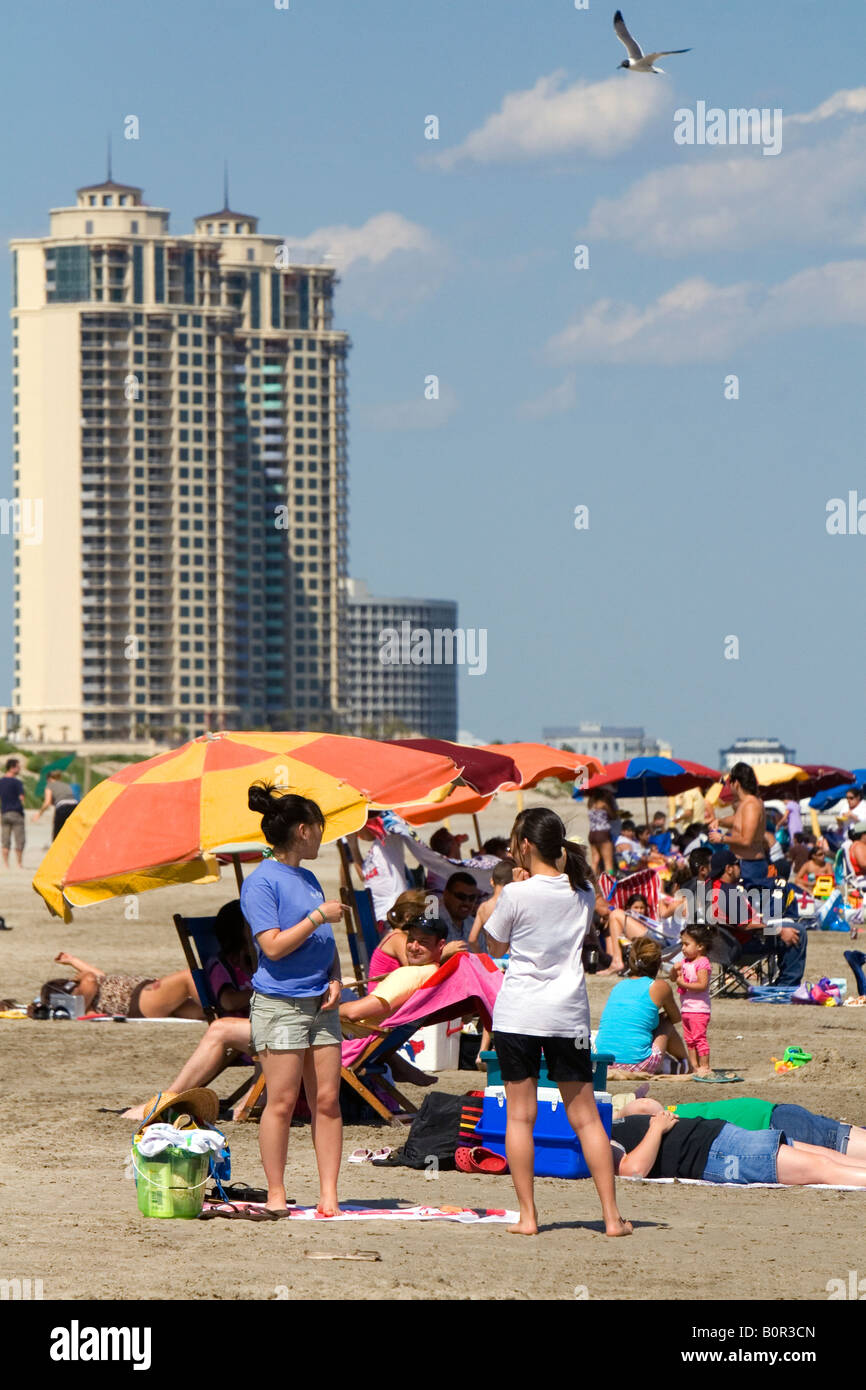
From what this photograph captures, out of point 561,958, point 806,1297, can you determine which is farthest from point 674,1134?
point 806,1297

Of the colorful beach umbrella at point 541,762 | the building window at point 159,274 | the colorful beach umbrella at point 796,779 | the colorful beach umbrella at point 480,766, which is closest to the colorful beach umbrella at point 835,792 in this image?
the colorful beach umbrella at point 796,779

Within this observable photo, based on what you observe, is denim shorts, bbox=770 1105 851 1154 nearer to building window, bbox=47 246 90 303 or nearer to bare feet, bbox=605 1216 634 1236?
bare feet, bbox=605 1216 634 1236

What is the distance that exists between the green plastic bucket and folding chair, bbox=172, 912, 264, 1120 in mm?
2282

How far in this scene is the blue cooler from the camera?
8.02m

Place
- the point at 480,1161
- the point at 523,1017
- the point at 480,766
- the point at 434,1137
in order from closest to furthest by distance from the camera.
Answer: the point at 523,1017 → the point at 480,1161 → the point at 434,1137 → the point at 480,766

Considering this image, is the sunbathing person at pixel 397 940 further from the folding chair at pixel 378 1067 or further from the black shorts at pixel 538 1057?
the black shorts at pixel 538 1057

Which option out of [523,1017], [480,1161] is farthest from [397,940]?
[523,1017]

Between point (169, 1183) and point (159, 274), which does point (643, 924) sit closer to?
point (169, 1183)

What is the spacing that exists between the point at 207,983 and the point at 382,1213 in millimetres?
2888

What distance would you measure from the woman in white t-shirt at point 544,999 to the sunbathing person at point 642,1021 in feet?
12.6

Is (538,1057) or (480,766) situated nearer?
(538,1057)

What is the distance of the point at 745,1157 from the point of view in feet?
25.6

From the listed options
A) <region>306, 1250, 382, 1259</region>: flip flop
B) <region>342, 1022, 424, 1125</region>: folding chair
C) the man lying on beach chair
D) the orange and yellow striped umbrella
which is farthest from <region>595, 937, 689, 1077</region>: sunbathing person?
<region>306, 1250, 382, 1259</region>: flip flop
